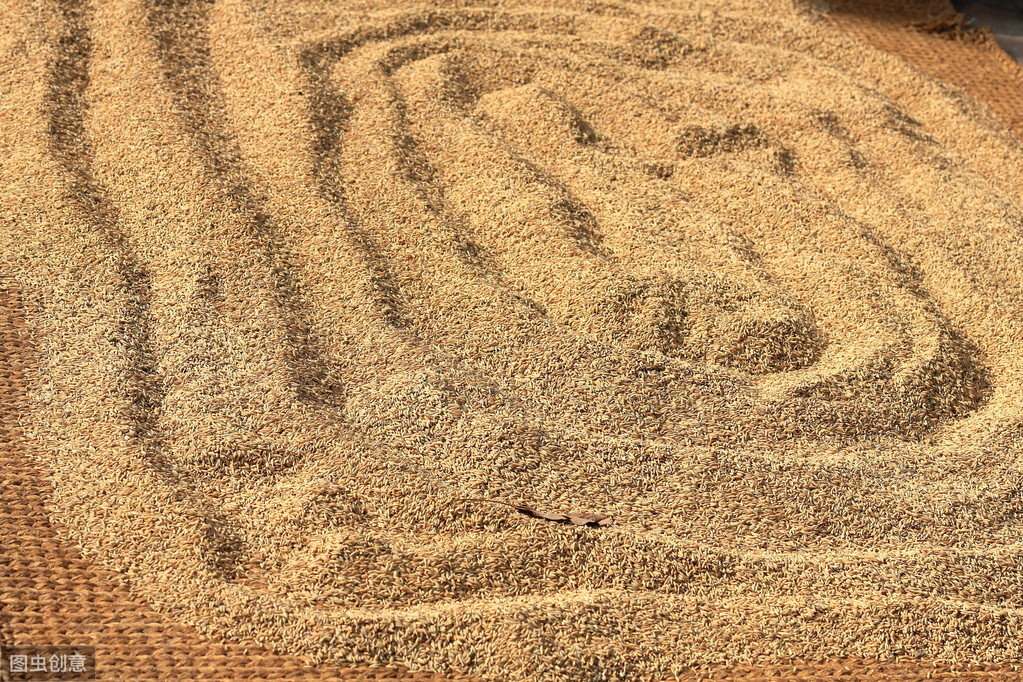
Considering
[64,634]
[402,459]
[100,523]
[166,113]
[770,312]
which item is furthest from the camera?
[166,113]

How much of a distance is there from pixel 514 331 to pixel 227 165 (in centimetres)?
89

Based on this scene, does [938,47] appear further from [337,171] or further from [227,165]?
[227,165]

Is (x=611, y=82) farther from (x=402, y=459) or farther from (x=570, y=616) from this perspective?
(x=570, y=616)

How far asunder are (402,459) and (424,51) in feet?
5.25

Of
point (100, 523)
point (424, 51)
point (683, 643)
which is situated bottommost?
point (683, 643)

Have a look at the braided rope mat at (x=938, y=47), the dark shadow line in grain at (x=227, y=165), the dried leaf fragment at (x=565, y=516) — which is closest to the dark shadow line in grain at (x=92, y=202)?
the dark shadow line in grain at (x=227, y=165)

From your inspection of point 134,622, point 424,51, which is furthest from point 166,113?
point 134,622

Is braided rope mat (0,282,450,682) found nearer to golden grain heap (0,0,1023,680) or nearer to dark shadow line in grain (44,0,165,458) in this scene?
golden grain heap (0,0,1023,680)

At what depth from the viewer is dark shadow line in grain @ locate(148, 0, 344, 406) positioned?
77.0 inches

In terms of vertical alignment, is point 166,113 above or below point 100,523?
above

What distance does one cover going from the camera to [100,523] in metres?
1.63

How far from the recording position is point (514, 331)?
6.80 ft

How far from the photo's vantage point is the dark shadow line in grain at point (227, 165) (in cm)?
196

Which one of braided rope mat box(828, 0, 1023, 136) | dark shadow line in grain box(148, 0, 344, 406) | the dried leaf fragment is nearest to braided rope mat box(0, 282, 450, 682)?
the dried leaf fragment
